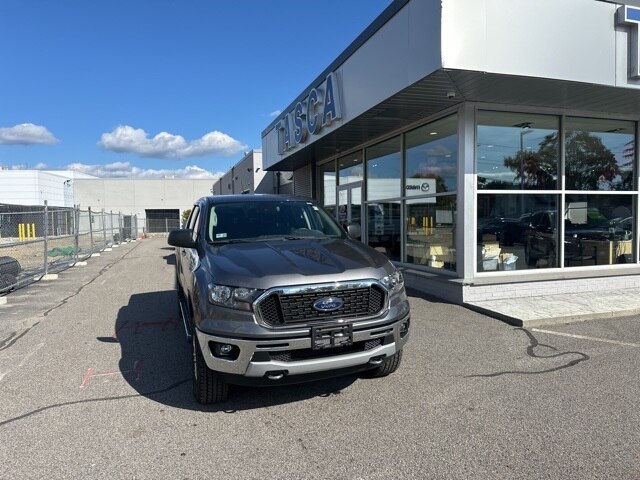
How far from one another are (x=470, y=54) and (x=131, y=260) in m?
14.9

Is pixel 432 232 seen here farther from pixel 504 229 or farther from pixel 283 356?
pixel 283 356

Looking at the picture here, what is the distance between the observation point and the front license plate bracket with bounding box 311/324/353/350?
11.7 feet

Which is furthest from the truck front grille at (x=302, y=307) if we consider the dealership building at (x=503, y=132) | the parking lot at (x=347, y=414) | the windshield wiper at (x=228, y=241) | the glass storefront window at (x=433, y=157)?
the glass storefront window at (x=433, y=157)

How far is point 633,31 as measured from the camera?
23.8 feet

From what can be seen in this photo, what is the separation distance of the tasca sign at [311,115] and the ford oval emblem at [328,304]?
7.15 m

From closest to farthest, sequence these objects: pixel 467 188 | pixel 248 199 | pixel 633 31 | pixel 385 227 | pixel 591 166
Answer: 1. pixel 248 199
2. pixel 633 31
3. pixel 467 188
4. pixel 591 166
5. pixel 385 227

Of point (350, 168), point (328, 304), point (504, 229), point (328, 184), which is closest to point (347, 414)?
point (328, 304)

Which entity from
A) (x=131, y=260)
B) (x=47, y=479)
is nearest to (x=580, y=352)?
(x=47, y=479)

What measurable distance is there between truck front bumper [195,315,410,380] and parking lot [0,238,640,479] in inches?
18.5

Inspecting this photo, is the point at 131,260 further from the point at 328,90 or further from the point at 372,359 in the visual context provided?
the point at 372,359

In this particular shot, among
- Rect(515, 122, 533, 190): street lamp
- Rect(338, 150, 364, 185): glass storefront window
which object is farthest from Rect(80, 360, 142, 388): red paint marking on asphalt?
Rect(338, 150, 364, 185): glass storefront window

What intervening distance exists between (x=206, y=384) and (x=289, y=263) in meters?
1.23

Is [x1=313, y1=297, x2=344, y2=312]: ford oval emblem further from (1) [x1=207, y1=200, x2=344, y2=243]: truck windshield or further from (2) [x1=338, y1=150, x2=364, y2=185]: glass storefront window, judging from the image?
(2) [x1=338, y1=150, x2=364, y2=185]: glass storefront window

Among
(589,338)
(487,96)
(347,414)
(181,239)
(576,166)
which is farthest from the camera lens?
(576,166)
